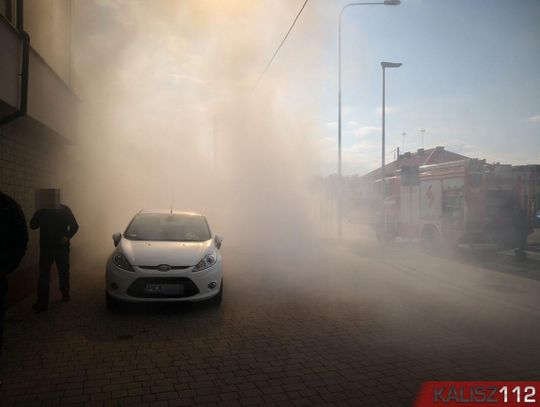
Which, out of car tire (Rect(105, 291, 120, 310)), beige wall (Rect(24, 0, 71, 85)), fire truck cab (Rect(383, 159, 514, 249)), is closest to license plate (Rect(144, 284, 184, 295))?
car tire (Rect(105, 291, 120, 310))

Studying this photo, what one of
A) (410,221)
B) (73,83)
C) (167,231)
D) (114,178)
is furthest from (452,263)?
(114,178)

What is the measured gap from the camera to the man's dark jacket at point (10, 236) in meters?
3.15

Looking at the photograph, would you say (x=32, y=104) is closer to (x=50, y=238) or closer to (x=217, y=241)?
(x=50, y=238)

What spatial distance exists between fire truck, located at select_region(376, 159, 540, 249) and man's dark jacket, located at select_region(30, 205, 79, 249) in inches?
380

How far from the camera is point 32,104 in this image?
6453 millimetres

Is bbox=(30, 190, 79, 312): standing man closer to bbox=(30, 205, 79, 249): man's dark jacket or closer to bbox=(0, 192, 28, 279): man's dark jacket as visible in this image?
bbox=(30, 205, 79, 249): man's dark jacket

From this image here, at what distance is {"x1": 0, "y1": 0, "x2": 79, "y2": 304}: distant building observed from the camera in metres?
5.82

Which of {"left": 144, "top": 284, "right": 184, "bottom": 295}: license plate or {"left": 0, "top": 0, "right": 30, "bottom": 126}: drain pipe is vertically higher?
{"left": 0, "top": 0, "right": 30, "bottom": 126}: drain pipe

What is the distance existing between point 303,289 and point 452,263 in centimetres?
539

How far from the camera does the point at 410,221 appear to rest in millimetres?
13594

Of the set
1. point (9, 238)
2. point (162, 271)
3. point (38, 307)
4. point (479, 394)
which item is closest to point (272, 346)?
point (162, 271)

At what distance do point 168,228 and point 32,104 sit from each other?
9.50ft

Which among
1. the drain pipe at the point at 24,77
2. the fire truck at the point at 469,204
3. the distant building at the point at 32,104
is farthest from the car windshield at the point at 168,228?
the fire truck at the point at 469,204

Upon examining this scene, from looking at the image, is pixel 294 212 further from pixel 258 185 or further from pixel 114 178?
pixel 114 178
